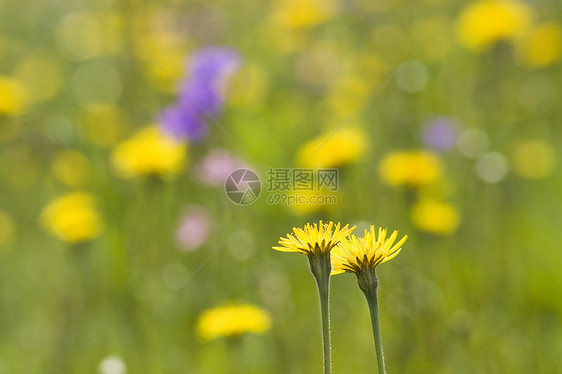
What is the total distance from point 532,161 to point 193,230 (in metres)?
1.22

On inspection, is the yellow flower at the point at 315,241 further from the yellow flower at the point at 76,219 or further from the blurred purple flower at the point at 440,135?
the blurred purple flower at the point at 440,135

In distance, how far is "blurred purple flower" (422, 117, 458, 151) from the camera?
7.93ft

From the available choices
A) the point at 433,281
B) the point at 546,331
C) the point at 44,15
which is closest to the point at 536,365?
the point at 546,331

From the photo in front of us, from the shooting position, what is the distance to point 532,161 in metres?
2.34

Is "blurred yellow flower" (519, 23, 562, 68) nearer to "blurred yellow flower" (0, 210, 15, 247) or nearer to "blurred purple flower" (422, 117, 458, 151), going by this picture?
"blurred purple flower" (422, 117, 458, 151)

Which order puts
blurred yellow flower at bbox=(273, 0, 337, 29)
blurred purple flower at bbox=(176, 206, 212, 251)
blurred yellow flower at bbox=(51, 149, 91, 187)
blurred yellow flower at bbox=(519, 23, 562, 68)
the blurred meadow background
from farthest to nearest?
blurred yellow flower at bbox=(273, 0, 337, 29)
blurred yellow flower at bbox=(519, 23, 562, 68)
blurred yellow flower at bbox=(51, 149, 91, 187)
blurred purple flower at bbox=(176, 206, 212, 251)
the blurred meadow background

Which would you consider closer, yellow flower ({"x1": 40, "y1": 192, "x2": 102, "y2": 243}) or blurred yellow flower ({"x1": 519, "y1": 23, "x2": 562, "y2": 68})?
yellow flower ({"x1": 40, "y1": 192, "x2": 102, "y2": 243})

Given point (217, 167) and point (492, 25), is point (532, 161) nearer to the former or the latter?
point (492, 25)

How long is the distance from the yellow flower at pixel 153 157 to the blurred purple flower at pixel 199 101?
0.04 meters

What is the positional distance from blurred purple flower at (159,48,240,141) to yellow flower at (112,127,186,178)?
40 millimetres

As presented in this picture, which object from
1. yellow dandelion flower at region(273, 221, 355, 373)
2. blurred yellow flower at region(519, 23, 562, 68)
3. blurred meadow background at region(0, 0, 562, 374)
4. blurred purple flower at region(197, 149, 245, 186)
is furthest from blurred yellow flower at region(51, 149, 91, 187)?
blurred yellow flower at region(519, 23, 562, 68)

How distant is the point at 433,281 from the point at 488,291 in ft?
0.47

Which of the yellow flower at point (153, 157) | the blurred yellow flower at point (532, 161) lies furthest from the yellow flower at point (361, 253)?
the blurred yellow flower at point (532, 161)

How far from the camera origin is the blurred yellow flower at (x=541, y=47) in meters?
2.88
